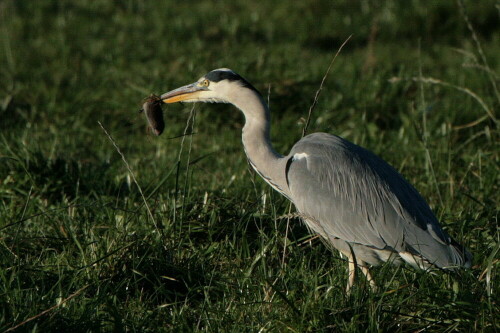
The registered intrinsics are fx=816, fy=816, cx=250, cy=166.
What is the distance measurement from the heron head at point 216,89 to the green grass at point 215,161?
0.38 meters

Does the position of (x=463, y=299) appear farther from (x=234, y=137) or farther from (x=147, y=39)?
(x=147, y=39)

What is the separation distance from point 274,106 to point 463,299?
3.27 meters

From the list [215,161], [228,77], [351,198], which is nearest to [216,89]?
[228,77]

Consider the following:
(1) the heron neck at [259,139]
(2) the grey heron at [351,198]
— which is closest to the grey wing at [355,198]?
(2) the grey heron at [351,198]

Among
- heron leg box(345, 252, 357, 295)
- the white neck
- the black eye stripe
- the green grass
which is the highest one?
the black eye stripe

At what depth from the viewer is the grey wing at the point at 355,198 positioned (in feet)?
12.7

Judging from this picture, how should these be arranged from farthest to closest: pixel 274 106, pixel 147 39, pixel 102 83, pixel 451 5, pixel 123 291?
pixel 451 5, pixel 147 39, pixel 102 83, pixel 274 106, pixel 123 291

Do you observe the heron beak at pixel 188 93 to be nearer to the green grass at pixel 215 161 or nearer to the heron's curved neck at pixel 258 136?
the heron's curved neck at pixel 258 136

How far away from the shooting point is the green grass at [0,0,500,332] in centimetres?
335

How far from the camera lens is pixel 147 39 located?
778 cm

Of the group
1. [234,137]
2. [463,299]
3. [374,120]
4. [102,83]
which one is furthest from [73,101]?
[463,299]

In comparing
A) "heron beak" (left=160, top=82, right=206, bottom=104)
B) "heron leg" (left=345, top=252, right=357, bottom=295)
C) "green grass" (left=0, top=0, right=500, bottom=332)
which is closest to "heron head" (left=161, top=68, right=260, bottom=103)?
"heron beak" (left=160, top=82, right=206, bottom=104)

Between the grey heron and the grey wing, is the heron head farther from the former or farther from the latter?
the grey wing

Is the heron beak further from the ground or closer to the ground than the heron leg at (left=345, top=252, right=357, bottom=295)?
further from the ground
